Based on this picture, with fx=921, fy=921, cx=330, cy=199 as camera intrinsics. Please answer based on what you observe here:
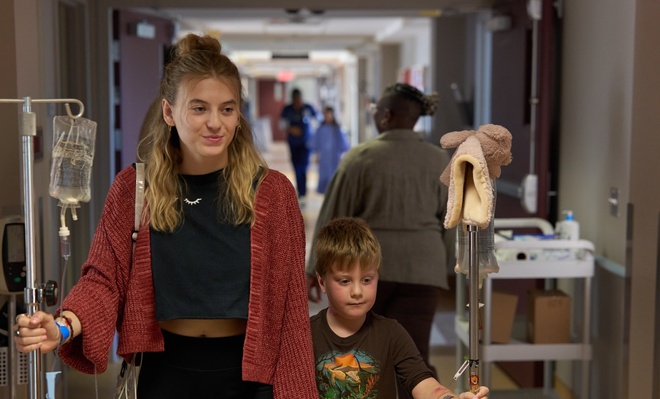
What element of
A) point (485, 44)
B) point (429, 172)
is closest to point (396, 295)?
point (429, 172)

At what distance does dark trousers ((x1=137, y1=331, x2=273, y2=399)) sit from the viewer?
1.97m

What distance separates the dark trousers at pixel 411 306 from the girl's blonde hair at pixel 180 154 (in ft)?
4.96

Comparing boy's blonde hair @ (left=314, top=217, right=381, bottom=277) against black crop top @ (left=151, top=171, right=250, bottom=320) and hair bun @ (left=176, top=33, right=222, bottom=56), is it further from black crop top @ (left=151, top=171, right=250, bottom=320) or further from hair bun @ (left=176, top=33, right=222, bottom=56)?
hair bun @ (left=176, top=33, right=222, bottom=56)

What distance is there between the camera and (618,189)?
3.88 m

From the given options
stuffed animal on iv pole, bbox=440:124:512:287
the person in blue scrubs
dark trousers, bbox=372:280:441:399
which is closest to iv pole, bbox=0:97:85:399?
stuffed animal on iv pole, bbox=440:124:512:287

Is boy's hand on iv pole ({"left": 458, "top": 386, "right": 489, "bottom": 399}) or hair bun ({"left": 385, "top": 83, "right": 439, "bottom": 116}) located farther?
hair bun ({"left": 385, "top": 83, "right": 439, "bottom": 116})

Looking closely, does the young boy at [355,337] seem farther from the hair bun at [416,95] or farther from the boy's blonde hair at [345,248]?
the hair bun at [416,95]

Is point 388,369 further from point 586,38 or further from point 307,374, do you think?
point 586,38

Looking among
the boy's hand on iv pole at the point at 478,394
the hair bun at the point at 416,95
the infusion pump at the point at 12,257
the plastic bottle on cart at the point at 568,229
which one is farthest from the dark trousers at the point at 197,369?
the plastic bottle on cart at the point at 568,229

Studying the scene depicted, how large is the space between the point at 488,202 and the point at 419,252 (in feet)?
5.52

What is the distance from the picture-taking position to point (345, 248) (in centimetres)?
227

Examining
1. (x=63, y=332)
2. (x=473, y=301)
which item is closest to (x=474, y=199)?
(x=473, y=301)

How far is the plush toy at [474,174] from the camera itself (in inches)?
70.8

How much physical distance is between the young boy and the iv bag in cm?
62
